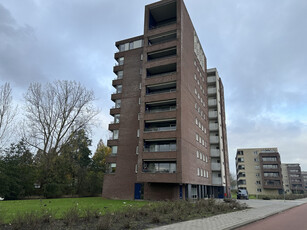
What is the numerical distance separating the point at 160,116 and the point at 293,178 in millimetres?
119698

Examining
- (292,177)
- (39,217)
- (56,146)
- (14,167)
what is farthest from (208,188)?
(292,177)

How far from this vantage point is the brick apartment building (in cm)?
3025

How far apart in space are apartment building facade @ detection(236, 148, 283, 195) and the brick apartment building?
5229cm

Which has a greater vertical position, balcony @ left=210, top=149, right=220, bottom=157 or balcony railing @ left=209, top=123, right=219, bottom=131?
balcony railing @ left=209, top=123, right=219, bottom=131

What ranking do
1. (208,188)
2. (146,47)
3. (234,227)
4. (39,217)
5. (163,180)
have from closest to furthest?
(39,217)
(234,227)
(163,180)
(146,47)
(208,188)

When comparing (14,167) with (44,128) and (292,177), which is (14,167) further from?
(292,177)

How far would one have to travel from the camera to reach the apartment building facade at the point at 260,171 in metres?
85.4

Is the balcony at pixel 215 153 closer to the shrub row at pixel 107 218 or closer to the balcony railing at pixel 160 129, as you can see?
the balcony railing at pixel 160 129

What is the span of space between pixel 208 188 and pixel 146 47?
2994 cm

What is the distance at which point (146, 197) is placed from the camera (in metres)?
31.1

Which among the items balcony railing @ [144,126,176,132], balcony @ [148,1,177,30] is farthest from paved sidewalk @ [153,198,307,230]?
balcony @ [148,1,177,30]

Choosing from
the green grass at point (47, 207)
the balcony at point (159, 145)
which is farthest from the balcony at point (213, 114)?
the green grass at point (47, 207)

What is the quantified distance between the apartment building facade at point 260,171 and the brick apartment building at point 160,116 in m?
52.3

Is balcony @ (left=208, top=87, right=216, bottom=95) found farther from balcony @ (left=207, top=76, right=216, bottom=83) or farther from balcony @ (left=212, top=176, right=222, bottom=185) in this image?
balcony @ (left=212, top=176, right=222, bottom=185)
